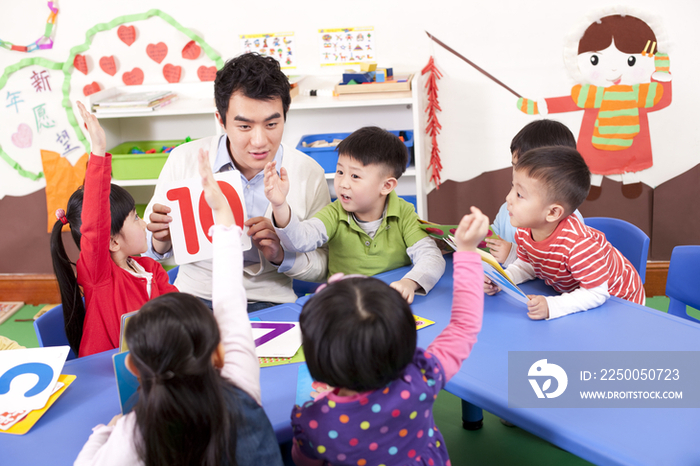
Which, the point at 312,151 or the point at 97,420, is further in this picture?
the point at 312,151

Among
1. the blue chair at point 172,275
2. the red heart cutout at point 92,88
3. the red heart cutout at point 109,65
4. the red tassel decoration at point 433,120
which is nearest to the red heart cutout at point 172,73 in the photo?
the red heart cutout at point 109,65

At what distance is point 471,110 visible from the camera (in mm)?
3008

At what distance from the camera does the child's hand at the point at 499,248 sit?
181 centimetres

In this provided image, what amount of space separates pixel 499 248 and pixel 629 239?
0.53 metres

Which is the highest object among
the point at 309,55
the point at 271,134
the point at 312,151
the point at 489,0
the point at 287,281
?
the point at 489,0

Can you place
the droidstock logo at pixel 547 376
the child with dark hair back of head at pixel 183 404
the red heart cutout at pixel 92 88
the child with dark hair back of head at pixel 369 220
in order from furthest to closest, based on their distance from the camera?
the red heart cutout at pixel 92 88 → the child with dark hair back of head at pixel 369 220 → the droidstock logo at pixel 547 376 → the child with dark hair back of head at pixel 183 404

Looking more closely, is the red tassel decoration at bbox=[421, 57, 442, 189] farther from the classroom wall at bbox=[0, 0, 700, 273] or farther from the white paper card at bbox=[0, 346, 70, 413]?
the white paper card at bbox=[0, 346, 70, 413]

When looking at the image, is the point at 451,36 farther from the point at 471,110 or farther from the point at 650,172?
the point at 650,172

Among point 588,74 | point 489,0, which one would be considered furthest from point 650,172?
point 489,0

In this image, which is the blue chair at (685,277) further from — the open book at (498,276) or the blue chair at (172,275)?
the blue chair at (172,275)

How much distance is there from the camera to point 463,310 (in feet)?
3.52

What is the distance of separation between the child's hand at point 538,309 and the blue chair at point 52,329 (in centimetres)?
126

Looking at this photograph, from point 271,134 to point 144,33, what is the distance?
170cm

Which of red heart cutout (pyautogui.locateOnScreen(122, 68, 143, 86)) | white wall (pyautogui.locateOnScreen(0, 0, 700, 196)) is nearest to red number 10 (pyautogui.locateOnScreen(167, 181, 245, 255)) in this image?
white wall (pyautogui.locateOnScreen(0, 0, 700, 196))
